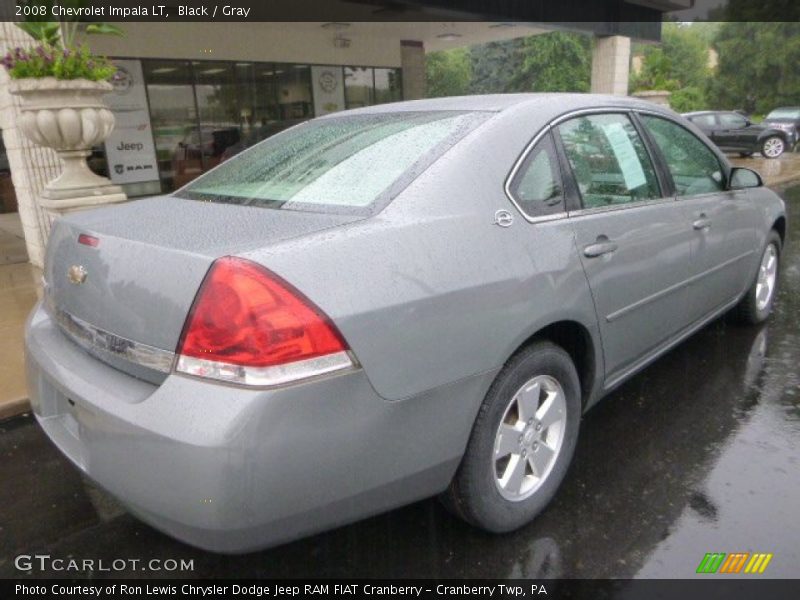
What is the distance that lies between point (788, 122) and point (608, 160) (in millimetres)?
22957

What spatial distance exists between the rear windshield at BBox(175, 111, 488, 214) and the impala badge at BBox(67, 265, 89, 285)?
0.59 meters

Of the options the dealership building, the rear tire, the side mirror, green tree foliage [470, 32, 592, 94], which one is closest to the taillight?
the side mirror

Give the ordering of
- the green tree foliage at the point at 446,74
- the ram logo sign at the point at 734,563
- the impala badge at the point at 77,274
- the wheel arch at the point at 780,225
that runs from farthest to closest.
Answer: the green tree foliage at the point at 446,74 → the wheel arch at the point at 780,225 → the ram logo sign at the point at 734,563 → the impala badge at the point at 77,274

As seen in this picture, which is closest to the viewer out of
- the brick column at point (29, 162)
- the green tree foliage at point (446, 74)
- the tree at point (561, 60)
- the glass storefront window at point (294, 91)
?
the brick column at point (29, 162)

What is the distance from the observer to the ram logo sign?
2.16m

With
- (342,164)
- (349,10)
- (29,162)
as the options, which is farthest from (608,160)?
(349,10)

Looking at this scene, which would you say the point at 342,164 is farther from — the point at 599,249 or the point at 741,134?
the point at 741,134

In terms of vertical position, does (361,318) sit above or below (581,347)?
above

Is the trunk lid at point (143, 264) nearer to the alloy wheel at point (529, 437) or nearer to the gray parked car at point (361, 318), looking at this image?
the gray parked car at point (361, 318)

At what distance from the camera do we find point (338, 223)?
1949mm

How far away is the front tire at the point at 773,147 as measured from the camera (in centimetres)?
1956

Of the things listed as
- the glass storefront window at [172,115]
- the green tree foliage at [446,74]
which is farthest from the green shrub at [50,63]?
the green tree foliage at [446,74]

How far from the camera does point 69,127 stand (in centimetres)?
Result: 543

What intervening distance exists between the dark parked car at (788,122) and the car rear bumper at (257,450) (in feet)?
73.4
